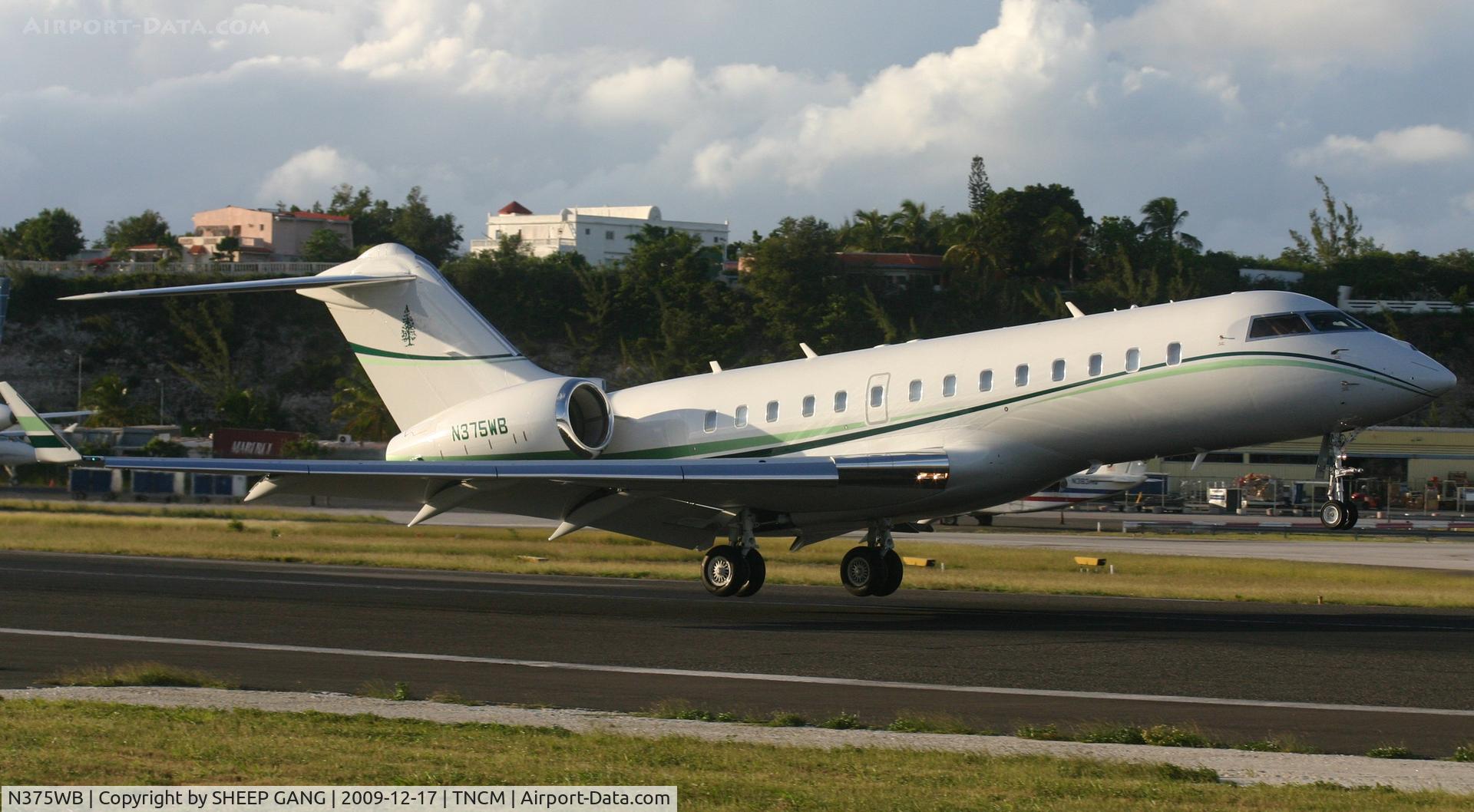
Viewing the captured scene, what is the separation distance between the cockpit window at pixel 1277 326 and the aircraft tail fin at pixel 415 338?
1263cm

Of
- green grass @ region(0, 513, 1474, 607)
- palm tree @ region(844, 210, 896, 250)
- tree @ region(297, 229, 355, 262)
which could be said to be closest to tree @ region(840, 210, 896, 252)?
palm tree @ region(844, 210, 896, 250)

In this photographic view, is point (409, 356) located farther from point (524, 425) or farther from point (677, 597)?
point (677, 597)

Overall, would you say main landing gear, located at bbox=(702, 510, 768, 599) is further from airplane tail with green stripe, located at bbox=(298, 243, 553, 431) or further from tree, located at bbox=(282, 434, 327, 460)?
tree, located at bbox=(282, 434, 327, 460)

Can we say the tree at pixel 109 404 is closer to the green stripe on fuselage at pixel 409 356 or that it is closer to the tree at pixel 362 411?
the tree at pixel 362 411

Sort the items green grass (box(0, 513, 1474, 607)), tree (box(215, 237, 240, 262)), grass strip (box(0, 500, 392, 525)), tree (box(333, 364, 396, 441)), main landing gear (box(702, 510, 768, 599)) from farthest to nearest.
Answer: tree (box(215, 237, 240, 262)), tree (box(333, 364, 396, 441)), grass strip (box(0, 500, 392, 525)), green grass (box(0, 513, 1474, 607)), main landing gear (box(702, 510, 768, 599))

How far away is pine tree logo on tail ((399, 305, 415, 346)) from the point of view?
1043 inches

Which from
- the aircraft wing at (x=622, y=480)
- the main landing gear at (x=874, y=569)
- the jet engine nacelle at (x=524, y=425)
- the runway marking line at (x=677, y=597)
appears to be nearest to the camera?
the aircraft wing at (x=622, y=480)

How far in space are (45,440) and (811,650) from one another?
36.5 feet

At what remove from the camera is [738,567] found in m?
22.8

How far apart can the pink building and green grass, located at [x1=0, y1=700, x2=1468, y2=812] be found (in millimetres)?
120709

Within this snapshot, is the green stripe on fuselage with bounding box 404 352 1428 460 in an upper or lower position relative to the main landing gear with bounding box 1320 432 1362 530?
upper

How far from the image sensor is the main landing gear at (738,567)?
74.6ft

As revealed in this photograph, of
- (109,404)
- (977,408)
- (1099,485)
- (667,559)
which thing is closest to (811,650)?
(977,408)

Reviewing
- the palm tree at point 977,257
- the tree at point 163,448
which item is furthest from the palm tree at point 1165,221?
the tree at point 163,448
